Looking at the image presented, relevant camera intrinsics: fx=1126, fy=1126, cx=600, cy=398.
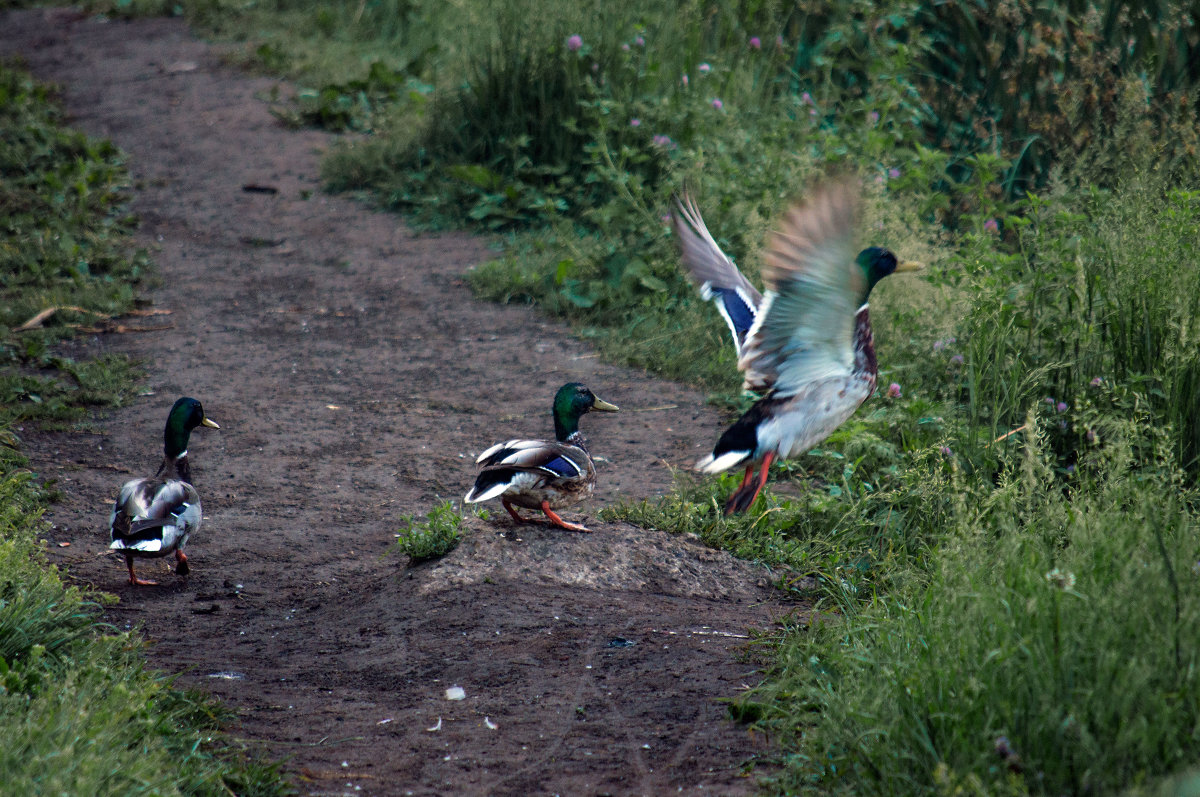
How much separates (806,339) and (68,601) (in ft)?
8.76

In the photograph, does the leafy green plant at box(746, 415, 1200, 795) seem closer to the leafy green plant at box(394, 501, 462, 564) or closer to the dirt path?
the dirt path

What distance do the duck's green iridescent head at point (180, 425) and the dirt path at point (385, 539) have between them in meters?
0.39

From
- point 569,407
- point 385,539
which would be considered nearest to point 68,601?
point 385,539

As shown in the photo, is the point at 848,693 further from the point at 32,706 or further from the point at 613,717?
the point at 32,706

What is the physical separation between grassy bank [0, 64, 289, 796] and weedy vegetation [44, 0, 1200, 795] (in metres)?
1.60

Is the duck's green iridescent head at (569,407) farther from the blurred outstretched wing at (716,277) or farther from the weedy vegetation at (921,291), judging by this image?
the blurred outstretched wing at (716,277)

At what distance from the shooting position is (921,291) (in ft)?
19.7

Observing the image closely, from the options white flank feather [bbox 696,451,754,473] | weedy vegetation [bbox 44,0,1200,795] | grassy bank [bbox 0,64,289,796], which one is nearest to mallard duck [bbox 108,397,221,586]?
grassy bank [bbox 0,64,289,796]

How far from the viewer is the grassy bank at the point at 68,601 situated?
2.73 m

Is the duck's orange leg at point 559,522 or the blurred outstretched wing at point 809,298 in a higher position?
the blurred outstretched wing at point 809,298

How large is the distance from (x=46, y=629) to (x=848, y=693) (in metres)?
2.40

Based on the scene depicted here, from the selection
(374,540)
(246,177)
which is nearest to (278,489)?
(374,540)

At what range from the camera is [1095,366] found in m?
4.62

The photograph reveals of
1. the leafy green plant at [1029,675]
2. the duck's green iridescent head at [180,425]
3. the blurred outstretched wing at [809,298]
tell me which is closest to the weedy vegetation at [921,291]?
the leafy green plant at [1029,675]
